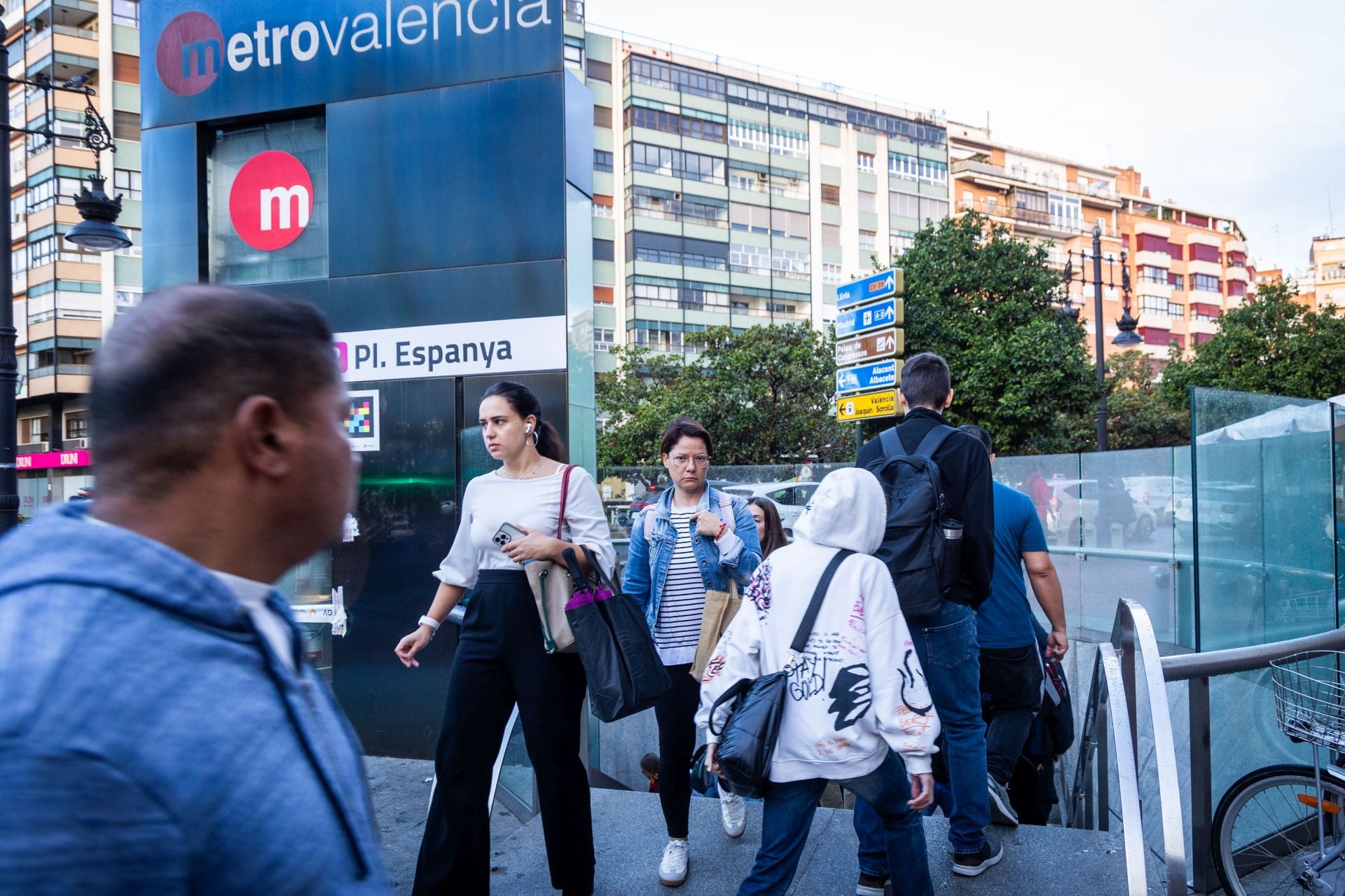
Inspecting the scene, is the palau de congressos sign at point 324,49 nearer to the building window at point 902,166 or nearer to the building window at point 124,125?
the building window at point 124,125

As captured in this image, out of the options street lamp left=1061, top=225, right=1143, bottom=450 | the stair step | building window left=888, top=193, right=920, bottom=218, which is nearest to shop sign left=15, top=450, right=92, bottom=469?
street lamp left=1061, top=225, right=1143, bottom=450

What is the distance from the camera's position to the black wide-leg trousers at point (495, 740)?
132 inches

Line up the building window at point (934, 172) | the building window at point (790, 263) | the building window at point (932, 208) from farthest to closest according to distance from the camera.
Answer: the building window at point (934, 172) < the building window at point (932, 208) < the building window at point (790, 263)

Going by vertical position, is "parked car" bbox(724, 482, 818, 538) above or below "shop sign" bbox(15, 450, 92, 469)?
below

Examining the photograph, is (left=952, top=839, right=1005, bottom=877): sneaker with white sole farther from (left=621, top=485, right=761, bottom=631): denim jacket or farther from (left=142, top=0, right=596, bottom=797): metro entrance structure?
(left=142, top=0, right=596, bottom=797): metro entrance structure

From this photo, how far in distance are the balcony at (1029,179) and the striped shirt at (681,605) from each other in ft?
211

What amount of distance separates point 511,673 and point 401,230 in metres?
2.96

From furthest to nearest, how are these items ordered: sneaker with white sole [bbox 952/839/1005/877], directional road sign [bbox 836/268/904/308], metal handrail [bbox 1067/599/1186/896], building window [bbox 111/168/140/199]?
building window [bbox 111/168/140/199]
directional road sign [bbox 836/268/904/308]
sneaker with white sole [bbox 952/839/1005/877]
metal handrail [bbox 1067/599/1186/896]

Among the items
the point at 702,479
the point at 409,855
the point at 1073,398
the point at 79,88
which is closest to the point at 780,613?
the point at 702,479

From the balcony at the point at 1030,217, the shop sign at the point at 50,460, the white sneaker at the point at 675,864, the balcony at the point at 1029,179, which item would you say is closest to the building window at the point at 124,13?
the shop sign at the point at 50,460

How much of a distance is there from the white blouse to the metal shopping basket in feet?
8.68

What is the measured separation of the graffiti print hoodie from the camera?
2889 mm

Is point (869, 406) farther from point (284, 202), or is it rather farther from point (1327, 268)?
point (1327, 268)

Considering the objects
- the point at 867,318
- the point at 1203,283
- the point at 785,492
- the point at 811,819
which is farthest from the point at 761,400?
the point at 1203,283
